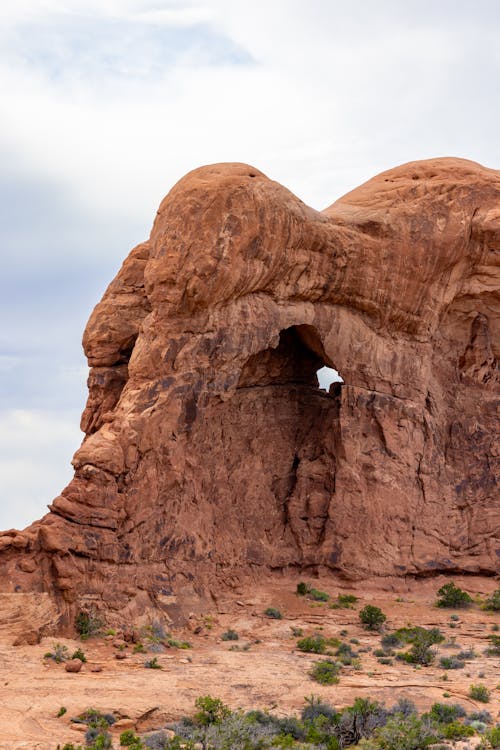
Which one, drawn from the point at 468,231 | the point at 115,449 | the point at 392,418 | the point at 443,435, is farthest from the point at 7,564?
the point at 468,231

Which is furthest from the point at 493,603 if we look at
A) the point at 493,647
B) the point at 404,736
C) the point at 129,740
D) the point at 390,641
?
the point at 129,740

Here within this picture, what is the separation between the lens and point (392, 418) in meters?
27.0

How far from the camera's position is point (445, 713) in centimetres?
1617

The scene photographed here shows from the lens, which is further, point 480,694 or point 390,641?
point 390,641

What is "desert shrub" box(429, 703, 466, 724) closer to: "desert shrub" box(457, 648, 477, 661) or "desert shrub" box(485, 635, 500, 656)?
"desert shrub" box(457, 648, 477, 661)

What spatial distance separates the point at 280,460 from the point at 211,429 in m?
3.03

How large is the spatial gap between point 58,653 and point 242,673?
3596mm

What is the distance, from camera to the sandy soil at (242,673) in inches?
620

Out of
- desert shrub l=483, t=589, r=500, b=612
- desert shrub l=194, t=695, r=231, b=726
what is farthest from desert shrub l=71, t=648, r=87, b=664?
desert shrub l=483, t=589, r=500, b=612

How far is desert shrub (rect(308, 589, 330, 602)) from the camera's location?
24.8 meters

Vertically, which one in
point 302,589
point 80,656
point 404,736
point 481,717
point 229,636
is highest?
point 302,589

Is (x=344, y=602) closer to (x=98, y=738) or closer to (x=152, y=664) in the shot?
(x=152, y=664)

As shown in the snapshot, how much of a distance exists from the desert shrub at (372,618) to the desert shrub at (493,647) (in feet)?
8.47

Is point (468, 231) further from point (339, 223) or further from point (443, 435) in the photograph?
point (443, 435)
